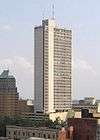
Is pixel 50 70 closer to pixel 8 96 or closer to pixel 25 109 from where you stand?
pixel 8 96

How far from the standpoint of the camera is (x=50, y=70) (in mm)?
147500

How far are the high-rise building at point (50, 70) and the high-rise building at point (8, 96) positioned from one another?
7.27 metres

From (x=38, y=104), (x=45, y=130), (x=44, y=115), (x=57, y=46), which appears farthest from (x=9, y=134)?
(x=57, y=46)

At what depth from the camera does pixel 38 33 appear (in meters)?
149

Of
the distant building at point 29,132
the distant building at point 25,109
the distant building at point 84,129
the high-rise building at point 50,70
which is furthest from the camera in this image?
the distant building at point 25,109

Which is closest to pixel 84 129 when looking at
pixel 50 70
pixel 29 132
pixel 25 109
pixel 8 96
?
pixel 29 132

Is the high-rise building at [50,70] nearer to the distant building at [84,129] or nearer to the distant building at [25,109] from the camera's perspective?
the distant building at [25,109]

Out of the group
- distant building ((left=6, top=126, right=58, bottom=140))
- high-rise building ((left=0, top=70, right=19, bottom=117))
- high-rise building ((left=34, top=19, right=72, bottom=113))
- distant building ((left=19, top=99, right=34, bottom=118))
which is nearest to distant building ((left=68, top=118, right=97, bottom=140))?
distant building ((left=6, top=126, right=58, bottom=140))

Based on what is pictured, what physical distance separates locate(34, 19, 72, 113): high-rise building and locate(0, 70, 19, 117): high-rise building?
286 inches

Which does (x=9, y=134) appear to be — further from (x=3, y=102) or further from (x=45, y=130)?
(x=3, y=102)

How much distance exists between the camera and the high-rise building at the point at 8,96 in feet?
489

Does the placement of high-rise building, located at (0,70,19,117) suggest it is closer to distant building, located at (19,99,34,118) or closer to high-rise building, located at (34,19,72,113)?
distant building, located at (19,99,34,118)

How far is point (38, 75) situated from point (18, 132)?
158 ft

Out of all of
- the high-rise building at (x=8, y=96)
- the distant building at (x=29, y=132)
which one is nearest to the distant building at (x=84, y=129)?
the distant building at (x=29, y=132)
